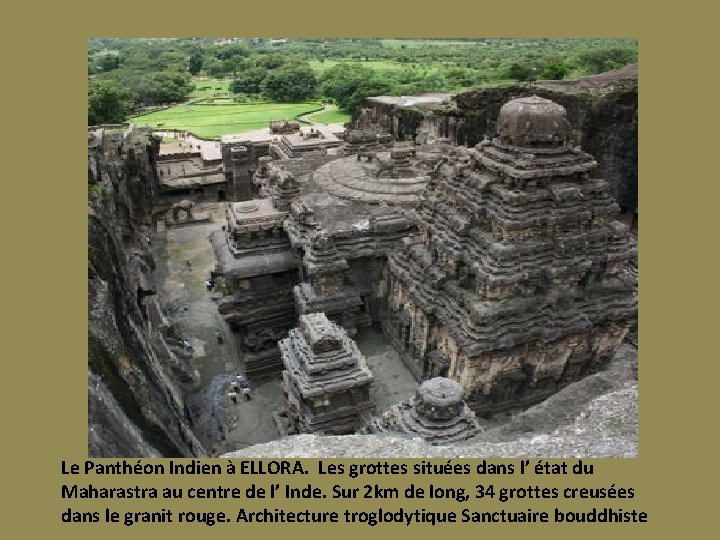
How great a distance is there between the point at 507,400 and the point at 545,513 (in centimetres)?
Answer: 965

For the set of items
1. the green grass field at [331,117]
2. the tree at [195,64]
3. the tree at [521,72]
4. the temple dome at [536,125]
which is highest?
the tree at [195,64]

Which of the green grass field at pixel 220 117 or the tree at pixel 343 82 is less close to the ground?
the tree at pixel 343 82

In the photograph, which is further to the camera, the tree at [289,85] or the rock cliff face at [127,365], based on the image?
the tree at [289,85]

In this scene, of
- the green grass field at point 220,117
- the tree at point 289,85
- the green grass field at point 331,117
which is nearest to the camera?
the green grass field at point 220,117

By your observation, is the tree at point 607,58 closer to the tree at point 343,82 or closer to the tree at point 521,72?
the tree at point 521,72

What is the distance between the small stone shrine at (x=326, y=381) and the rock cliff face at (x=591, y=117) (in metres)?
20.0

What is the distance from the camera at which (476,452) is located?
8.28 m

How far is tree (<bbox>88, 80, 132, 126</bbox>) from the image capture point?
48312 millimetres

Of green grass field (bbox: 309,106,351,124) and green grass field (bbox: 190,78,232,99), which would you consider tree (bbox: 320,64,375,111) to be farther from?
green grass field (bbox: 190,78,232,99)

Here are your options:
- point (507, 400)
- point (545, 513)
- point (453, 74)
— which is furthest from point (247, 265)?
point (453, 74)

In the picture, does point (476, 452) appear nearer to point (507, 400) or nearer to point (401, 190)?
point (507, 400)

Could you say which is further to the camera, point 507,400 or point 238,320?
point 238,320

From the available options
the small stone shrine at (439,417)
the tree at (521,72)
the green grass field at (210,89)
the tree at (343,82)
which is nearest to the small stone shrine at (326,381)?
the small stone shrine at (439,417)

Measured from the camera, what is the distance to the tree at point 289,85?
251ft
